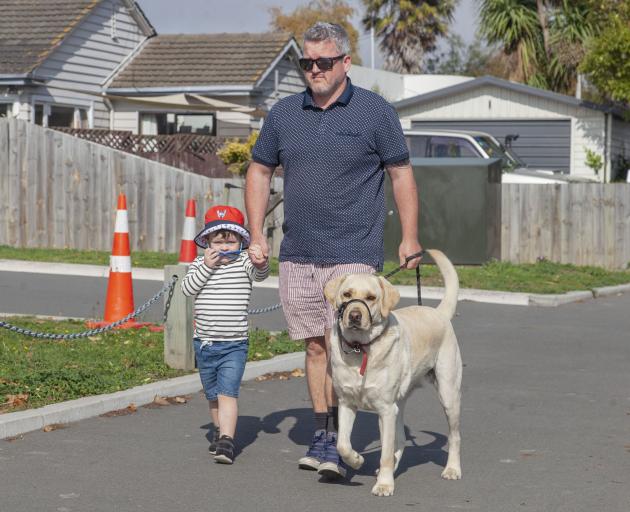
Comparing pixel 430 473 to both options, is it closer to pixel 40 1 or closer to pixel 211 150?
pixel 211 150

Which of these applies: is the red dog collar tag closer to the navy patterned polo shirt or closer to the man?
the man

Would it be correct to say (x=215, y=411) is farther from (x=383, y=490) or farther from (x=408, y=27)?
(x=408, y=27)

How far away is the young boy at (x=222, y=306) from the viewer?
689cm

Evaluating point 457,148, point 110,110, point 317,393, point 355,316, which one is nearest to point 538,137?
point 110,110

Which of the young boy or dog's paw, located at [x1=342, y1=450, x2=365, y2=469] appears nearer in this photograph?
dog's paw, located at [x1=342, y1=450, x2=365, y2=469]

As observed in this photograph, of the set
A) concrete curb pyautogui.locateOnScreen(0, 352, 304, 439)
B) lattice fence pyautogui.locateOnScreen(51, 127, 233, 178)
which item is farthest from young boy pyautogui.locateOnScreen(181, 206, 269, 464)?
lattice fence pyautogui.locateOnScreen(51, 127, 233, 178)

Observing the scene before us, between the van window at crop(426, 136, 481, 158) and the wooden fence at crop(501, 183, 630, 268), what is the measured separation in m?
1.31

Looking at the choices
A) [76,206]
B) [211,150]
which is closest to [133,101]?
[211,150]

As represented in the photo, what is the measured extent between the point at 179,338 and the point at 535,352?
12.6 ft

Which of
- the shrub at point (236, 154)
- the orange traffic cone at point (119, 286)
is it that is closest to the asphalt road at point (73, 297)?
the orange traffic cone at point (119, 286)

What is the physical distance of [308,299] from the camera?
661 centimetres

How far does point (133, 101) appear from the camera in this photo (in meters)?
31.0

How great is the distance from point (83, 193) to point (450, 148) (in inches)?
257

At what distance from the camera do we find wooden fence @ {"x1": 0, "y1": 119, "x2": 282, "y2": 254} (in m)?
21.0
